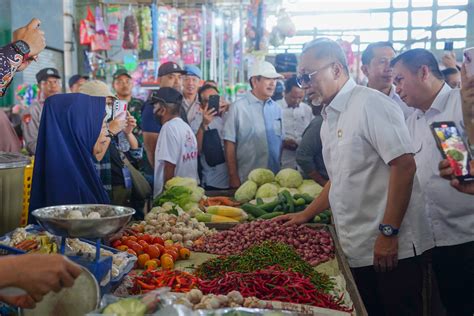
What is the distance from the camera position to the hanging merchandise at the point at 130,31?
8305 millimetres

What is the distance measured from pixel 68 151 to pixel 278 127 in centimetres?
350

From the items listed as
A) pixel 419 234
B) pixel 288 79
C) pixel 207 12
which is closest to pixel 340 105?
pixel 419 234

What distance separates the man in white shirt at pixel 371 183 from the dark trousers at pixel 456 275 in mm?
554

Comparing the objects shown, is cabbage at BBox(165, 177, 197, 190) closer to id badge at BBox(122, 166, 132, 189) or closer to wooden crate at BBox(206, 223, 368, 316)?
id badge at BBox(122, 166, 132, 189)

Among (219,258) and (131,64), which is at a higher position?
(131,64)

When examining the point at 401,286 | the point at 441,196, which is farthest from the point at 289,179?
the point at 401,286

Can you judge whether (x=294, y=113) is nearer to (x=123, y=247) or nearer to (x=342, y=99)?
(x=342, y=99)

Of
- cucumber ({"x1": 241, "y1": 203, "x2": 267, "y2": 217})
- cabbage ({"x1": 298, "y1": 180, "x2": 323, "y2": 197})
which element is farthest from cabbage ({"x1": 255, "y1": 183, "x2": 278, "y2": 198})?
cucumber ({"x1": 241, "y1": 203, "x2": 267, "y2": 217})

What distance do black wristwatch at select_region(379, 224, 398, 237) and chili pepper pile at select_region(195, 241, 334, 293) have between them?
0.49 m

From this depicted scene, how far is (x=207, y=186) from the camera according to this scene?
21.0 feet

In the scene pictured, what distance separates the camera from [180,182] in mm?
5035

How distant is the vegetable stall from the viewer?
2088 millimetres

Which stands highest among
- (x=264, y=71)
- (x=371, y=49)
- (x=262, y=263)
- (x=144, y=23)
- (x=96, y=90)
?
(x=144, y=23)

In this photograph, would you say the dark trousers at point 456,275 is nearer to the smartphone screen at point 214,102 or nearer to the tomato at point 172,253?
the tomato at point 172,253
